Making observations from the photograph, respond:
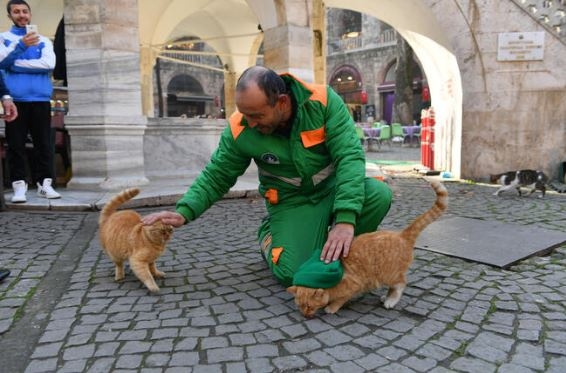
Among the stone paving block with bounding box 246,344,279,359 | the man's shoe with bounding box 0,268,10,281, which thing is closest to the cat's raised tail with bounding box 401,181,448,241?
the stone paving block with bounding box 246,344,279,359

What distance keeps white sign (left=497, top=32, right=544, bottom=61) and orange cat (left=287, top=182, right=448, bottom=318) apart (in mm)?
6455

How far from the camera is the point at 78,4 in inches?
242

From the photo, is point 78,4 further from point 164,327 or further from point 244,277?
point 164,327

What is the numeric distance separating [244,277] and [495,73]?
6.64 m

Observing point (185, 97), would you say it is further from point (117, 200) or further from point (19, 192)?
point (117, 200)

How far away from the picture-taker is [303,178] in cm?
286

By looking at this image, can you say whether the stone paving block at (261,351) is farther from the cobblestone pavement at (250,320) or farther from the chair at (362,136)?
the chair at (362,136)

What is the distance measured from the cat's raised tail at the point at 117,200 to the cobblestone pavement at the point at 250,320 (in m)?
0.44

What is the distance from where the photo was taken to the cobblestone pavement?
208 cm

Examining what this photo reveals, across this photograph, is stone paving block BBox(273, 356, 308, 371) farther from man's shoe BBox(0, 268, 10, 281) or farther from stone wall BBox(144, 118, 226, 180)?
stone wall BBox(144, 118, 226, 180)

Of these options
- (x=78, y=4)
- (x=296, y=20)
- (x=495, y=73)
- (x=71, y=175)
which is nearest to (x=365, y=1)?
(x=296, y=20)

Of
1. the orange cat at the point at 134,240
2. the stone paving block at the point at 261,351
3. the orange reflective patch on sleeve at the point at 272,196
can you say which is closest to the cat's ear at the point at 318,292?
the stone paving block at the point at 261,351

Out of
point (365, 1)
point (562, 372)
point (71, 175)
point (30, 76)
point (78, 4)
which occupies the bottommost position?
point (562, 372)

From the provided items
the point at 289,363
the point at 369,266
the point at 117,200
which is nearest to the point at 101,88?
the point at 117,200
